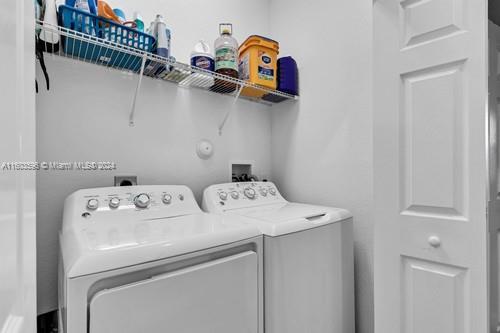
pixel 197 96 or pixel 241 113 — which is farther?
pixel 241 113

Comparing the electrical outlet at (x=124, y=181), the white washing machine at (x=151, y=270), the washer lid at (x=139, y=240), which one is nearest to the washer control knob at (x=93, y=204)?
the white washing machine at (x=151, y=270)

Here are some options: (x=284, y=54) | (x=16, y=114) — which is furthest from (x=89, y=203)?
(x=284, y=54)

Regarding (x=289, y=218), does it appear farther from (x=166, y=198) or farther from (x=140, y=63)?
(x=140, y=63)

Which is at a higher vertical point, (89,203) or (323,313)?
(89,203)

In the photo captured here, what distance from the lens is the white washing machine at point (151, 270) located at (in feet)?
2.43

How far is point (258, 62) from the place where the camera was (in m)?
1.75

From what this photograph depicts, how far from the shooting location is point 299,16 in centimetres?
205

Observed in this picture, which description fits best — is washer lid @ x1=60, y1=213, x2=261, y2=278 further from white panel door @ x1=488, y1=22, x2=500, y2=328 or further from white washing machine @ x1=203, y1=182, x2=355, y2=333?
white panel door @ x1=488, y1=22, x2=500, y2=328

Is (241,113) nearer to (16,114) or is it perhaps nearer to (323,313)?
(323,313)

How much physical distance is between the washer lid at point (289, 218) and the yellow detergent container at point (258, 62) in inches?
33.0

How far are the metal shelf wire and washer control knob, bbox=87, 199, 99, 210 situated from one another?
0.54 m

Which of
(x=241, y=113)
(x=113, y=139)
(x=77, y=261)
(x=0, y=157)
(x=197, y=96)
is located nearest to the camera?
(x=0, y=157)

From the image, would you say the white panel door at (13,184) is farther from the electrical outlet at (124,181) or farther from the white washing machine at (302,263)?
the electrical outlet at (124,181)

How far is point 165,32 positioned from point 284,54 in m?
1.08
